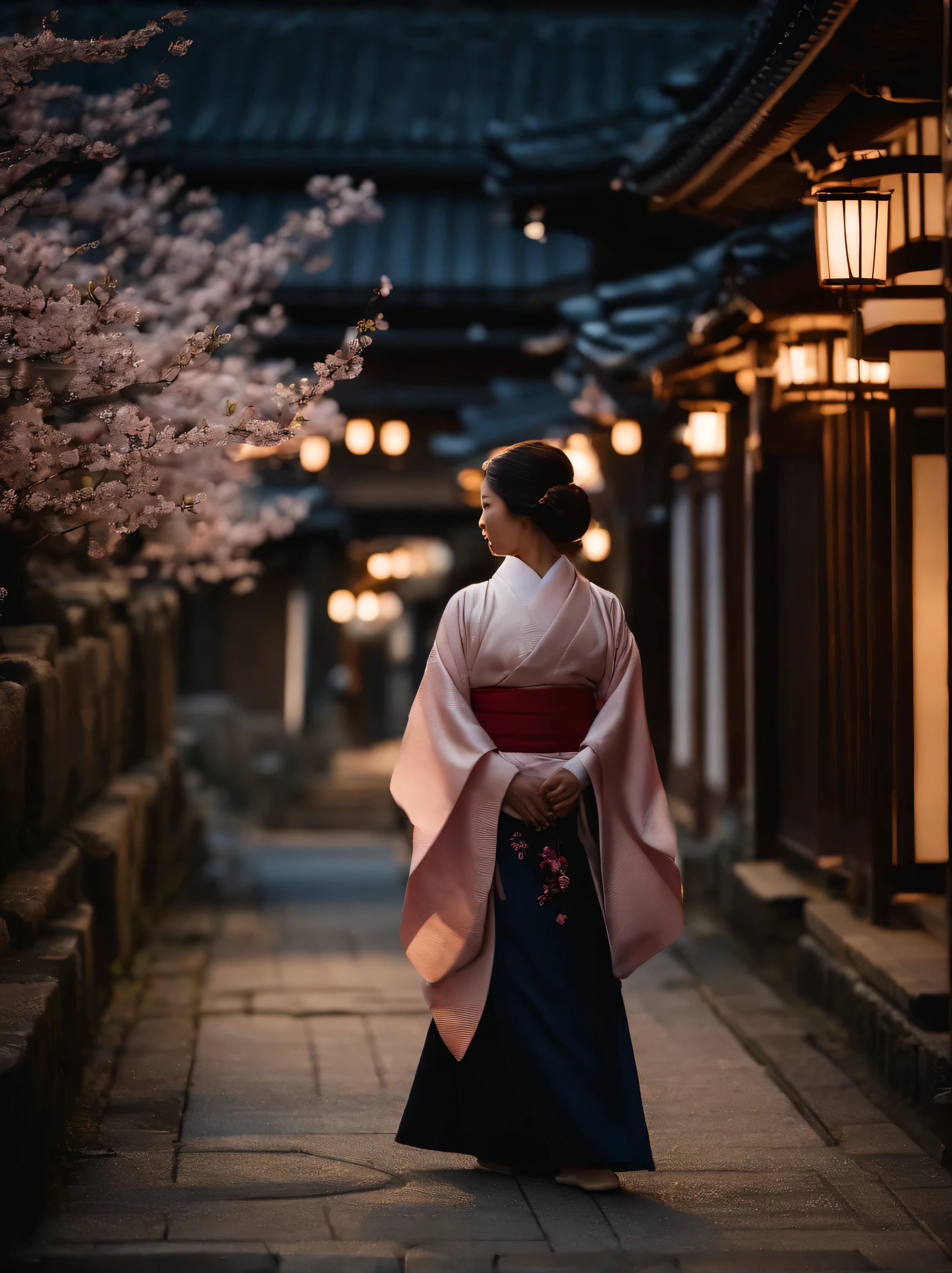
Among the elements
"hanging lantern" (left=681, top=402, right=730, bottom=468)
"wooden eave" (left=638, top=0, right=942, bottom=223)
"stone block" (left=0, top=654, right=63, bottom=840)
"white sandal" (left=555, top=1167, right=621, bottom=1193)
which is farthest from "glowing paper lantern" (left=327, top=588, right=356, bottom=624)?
"white sandal" (left=555, top=1167, right=621, bottom=1193)

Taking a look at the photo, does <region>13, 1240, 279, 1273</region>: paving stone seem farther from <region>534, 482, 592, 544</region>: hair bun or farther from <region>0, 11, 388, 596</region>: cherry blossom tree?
<region>0, 11, 388, 596</region>: cherry blossom tree

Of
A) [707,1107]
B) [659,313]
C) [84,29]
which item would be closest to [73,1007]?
[707,1107]

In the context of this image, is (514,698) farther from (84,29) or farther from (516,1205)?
(84,29)

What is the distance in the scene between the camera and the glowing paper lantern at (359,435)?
18172 mm

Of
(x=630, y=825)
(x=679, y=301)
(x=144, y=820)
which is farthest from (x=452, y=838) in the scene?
(x=679, y=301)

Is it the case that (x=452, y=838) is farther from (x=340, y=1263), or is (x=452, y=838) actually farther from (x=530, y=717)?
(x=340, y=1263)

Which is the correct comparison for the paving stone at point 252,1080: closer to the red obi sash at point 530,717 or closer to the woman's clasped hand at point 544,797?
the woman's clasped hand at point 544,797

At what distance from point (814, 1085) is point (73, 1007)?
2.90m

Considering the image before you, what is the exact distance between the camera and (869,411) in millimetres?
6961

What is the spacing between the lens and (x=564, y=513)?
17.2ft

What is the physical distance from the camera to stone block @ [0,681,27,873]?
18.7 ft

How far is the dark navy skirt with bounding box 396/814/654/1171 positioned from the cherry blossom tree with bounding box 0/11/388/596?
74.0 inches

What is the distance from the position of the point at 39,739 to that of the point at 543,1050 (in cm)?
267

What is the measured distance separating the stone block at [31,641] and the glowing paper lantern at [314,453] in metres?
8.98
